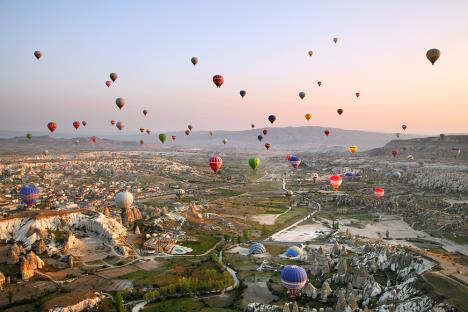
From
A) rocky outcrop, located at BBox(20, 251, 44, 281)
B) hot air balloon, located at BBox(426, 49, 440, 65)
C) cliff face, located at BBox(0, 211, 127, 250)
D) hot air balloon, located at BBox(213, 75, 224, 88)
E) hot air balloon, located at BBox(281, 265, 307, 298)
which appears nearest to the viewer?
hot air balloon, located at BBox(281, 265, 307, 298)

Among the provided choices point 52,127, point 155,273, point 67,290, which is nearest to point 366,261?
point 155,273

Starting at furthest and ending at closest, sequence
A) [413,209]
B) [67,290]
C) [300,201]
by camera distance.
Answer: [300,201], [413,209], [67,290]

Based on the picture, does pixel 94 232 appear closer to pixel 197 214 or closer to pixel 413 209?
pixel 197 214

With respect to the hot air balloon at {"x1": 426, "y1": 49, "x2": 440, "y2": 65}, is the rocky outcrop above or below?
below

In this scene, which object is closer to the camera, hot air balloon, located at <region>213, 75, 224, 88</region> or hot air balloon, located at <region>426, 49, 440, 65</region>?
hot air balloon, located at <region>426, 49, 440, 65</region>

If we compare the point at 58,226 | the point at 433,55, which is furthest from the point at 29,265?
the point at 433,55

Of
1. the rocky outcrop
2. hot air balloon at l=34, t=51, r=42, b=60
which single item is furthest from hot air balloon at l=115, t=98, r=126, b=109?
the rocky outcrop

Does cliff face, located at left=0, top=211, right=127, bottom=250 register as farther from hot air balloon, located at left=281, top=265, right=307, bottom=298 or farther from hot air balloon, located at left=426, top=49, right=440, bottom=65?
hot air balloon, located at left=426, top=49, right=440, bottom=65

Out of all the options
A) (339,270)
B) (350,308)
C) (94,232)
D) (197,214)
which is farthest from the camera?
(197,214)
